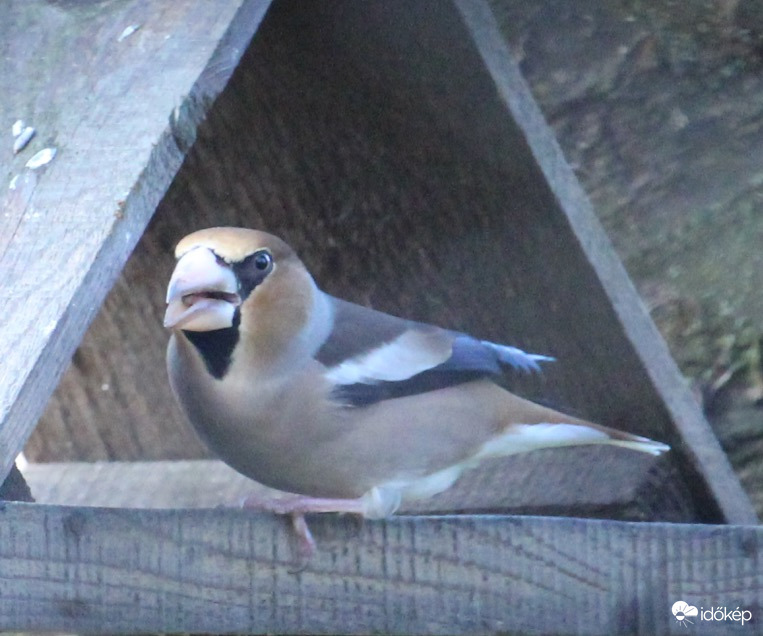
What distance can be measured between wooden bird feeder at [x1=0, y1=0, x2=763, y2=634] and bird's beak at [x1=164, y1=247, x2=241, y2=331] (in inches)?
3.8

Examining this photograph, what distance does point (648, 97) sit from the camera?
259 cm

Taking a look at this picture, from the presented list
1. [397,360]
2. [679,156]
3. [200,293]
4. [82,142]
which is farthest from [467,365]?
[679,156]

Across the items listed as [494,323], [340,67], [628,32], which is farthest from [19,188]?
[628,32]

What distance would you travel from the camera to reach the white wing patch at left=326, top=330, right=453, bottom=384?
6.28 feet

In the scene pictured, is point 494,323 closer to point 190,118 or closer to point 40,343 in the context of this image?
point 190,118

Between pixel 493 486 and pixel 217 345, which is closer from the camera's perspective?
pixel 217 345

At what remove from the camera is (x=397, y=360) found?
198 cm

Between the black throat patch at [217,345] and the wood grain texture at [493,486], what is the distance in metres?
0.43

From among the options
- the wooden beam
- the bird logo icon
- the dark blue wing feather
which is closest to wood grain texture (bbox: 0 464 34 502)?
the wooden beam

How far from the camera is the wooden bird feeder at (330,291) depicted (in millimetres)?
1479

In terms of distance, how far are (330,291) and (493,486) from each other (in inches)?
18.3

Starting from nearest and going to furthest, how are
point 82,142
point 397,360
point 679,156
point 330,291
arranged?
1. point 82,142
2. point 397,360
3. point 330,291
4. point 679,156
